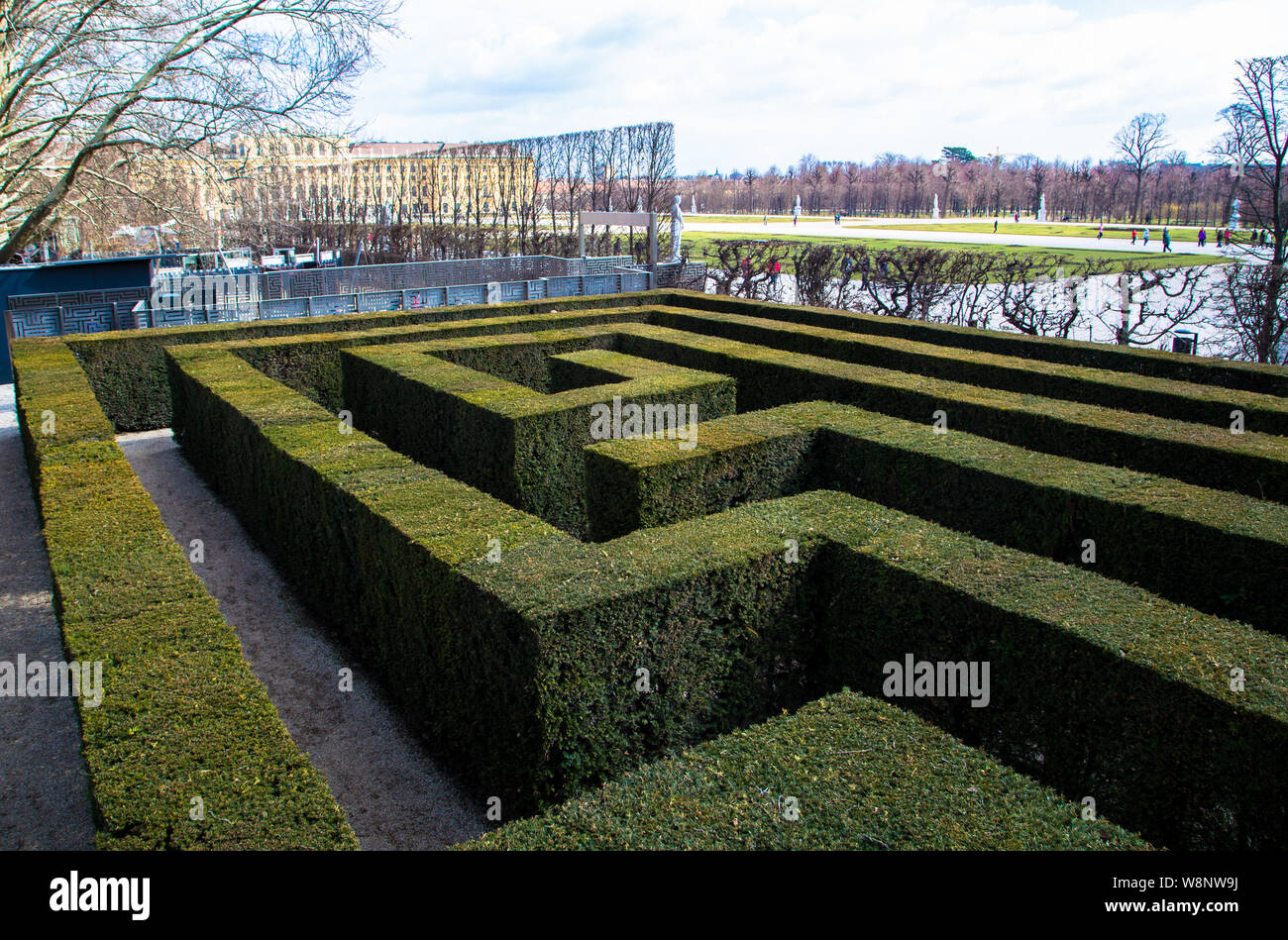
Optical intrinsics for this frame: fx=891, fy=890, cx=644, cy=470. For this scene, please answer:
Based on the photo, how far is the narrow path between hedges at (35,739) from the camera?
5805mm

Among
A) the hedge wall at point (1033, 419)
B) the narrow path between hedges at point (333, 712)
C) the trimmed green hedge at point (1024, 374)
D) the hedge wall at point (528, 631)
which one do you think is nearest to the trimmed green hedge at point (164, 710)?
the hedge wall at point (528, 631)

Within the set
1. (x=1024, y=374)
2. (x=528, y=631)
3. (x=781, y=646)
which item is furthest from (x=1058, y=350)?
(x=528, y=631)

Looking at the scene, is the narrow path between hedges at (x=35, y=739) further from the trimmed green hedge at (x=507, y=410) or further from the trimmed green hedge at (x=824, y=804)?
the trimmed green hedge at (x=507, y=410)

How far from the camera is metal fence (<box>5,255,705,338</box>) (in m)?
17.3

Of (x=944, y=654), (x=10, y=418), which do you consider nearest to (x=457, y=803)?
(x=944, y=654)

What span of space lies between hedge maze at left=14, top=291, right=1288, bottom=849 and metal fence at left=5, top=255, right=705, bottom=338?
5538mm

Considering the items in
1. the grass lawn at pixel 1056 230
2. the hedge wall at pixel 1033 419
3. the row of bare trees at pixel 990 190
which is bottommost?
the hedge wall at pixel 1033 419

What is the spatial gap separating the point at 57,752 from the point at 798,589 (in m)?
5.65

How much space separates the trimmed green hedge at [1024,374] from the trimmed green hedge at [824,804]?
887 cm

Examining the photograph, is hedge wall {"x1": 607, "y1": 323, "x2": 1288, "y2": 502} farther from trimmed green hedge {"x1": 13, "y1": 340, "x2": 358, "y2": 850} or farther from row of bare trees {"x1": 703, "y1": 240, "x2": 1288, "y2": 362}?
row of bare trees {"x1": 703, "y1": 240, "x2": 1288, "y2": 362}

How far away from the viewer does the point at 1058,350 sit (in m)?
14.6

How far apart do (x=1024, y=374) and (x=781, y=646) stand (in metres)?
8.03

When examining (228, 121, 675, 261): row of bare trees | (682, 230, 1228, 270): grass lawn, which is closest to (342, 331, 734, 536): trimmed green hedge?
(682, 230, 1228, 270): grass lawn

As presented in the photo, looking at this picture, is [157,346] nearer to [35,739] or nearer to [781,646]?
[35,739]
